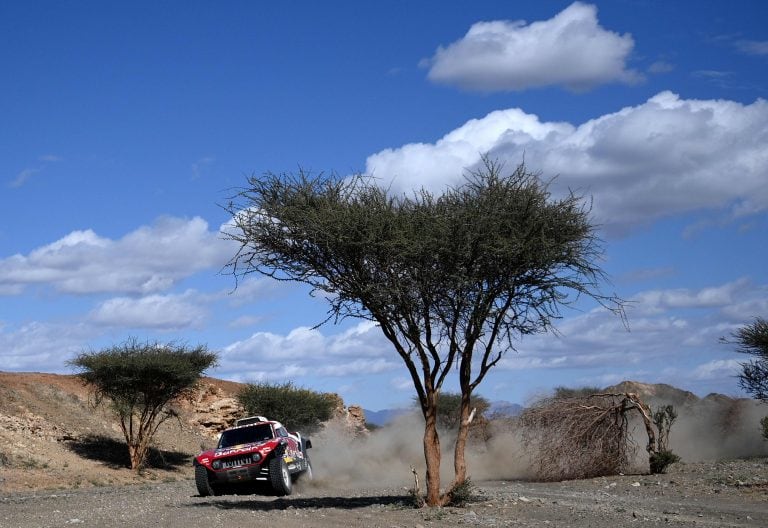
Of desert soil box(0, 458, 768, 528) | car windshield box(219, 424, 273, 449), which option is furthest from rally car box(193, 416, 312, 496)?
desert soil box(0, 458, 768, 528)

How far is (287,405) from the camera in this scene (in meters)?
51.5

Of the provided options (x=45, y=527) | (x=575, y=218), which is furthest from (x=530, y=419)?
(x=45, y=527)

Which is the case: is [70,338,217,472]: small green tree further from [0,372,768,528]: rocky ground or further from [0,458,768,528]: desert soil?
[0,458,768,528]: desert soil

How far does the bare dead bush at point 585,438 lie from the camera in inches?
1142

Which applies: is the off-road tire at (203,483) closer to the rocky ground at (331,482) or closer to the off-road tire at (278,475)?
the rocky ground at (331,482)

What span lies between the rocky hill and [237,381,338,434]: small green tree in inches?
168

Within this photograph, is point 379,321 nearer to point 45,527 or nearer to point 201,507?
point 201,507

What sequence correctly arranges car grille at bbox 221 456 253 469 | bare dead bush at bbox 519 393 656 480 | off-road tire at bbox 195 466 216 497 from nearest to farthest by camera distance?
1. car grille at bbox 221 456 253 469
2. off-road tire at bbox 195 466 216 497
3. bare dead bush at bbox 519 393 656 480

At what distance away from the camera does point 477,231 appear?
61.7 ft

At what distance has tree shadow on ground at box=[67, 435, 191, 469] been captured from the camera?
4341 cm

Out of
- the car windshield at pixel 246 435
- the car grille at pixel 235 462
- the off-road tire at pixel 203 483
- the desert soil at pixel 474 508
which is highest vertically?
the car windshield at pixel 246 435

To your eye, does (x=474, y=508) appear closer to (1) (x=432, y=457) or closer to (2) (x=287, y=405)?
(1) (x=432, y=457)

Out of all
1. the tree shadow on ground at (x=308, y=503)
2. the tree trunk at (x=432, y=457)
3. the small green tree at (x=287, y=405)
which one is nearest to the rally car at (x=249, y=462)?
the tree shadow on ground at (x=308, y=503)

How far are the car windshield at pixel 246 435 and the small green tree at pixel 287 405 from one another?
2488 cm
